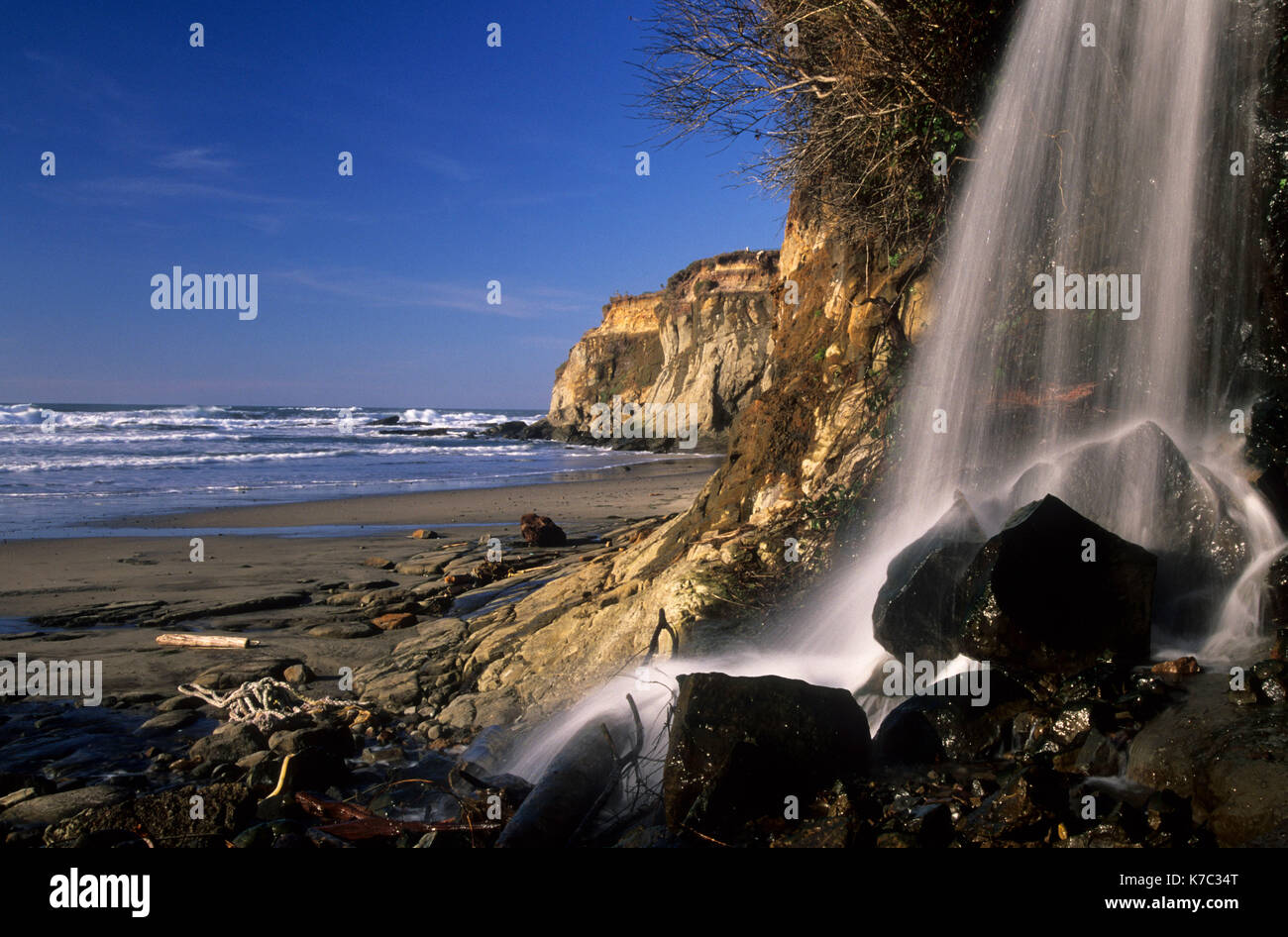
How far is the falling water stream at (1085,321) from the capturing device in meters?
5.82

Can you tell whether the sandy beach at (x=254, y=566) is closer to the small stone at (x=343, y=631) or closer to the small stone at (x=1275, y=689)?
the small stone at (x=343, y=631)

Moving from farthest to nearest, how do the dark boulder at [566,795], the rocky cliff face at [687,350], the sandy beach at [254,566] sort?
the rocky cliff face at [687,350], the sandy beach at [254,566], the dark boulder at [566,795]

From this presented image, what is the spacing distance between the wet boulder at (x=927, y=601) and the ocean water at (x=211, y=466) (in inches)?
661

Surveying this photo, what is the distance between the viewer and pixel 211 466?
3158cm

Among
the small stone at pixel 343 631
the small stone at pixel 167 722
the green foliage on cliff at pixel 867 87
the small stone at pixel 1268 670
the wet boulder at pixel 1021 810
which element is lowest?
the small stone at pixel 167 722

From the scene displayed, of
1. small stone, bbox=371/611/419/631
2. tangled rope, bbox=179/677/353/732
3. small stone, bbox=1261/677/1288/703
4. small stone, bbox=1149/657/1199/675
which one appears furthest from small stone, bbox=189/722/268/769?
small stone, bbox=1261/677/1288/703

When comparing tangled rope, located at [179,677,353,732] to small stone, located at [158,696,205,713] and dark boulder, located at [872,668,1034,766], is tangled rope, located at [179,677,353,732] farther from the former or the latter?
dark boulder, located at [872,668,1034,766]

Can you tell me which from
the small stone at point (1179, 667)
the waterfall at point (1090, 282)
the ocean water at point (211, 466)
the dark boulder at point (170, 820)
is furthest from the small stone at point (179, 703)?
the ocean water at point (211, 466)

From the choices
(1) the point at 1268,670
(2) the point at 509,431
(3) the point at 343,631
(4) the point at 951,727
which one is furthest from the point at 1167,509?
(2) the point at 509,431

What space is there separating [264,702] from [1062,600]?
617 centimetres

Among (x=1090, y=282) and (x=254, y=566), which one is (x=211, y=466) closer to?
(x=254, y=566)

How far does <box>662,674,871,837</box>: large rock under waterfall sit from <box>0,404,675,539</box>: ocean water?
16504mm

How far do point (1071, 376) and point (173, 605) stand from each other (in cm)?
1088
